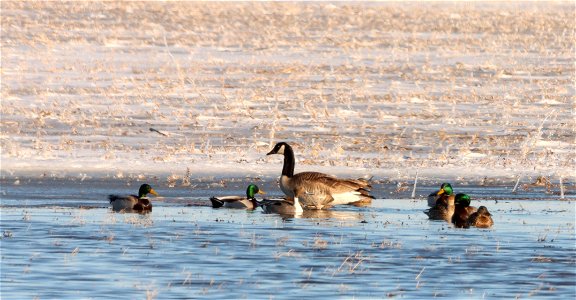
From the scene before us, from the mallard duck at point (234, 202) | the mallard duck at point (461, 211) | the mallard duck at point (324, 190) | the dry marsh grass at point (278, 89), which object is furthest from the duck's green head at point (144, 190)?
the mallard duck at point (461, 211)

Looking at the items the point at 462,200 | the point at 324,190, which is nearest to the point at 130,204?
the point at 324,190

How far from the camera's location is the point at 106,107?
2977 cm

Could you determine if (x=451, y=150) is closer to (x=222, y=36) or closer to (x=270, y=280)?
(x=270, y=280)

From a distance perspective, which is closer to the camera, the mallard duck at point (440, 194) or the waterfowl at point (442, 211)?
the waterfowl at point (442, 211)

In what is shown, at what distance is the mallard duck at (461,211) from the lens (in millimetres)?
16641

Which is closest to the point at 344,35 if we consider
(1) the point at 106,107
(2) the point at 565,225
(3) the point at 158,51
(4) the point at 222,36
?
(4) the point at 222,36

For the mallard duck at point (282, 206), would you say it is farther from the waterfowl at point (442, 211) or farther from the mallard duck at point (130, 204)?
the waterfowl at point (442, 211)

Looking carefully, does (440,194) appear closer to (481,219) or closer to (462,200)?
(462,200)

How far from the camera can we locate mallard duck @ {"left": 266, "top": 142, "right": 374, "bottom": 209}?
18406 millimetres

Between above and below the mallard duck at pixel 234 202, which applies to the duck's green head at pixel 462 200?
above

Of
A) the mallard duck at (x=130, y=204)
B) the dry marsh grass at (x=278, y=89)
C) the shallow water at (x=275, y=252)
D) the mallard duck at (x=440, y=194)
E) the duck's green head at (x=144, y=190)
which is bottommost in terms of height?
the shallow water at (x=275, y=252)

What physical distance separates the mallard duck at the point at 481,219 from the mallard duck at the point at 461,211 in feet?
0.74

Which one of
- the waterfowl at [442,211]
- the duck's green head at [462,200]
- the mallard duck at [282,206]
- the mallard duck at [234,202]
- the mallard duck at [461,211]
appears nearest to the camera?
the mallard duck at [461,211]

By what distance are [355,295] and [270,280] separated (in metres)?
1.07
